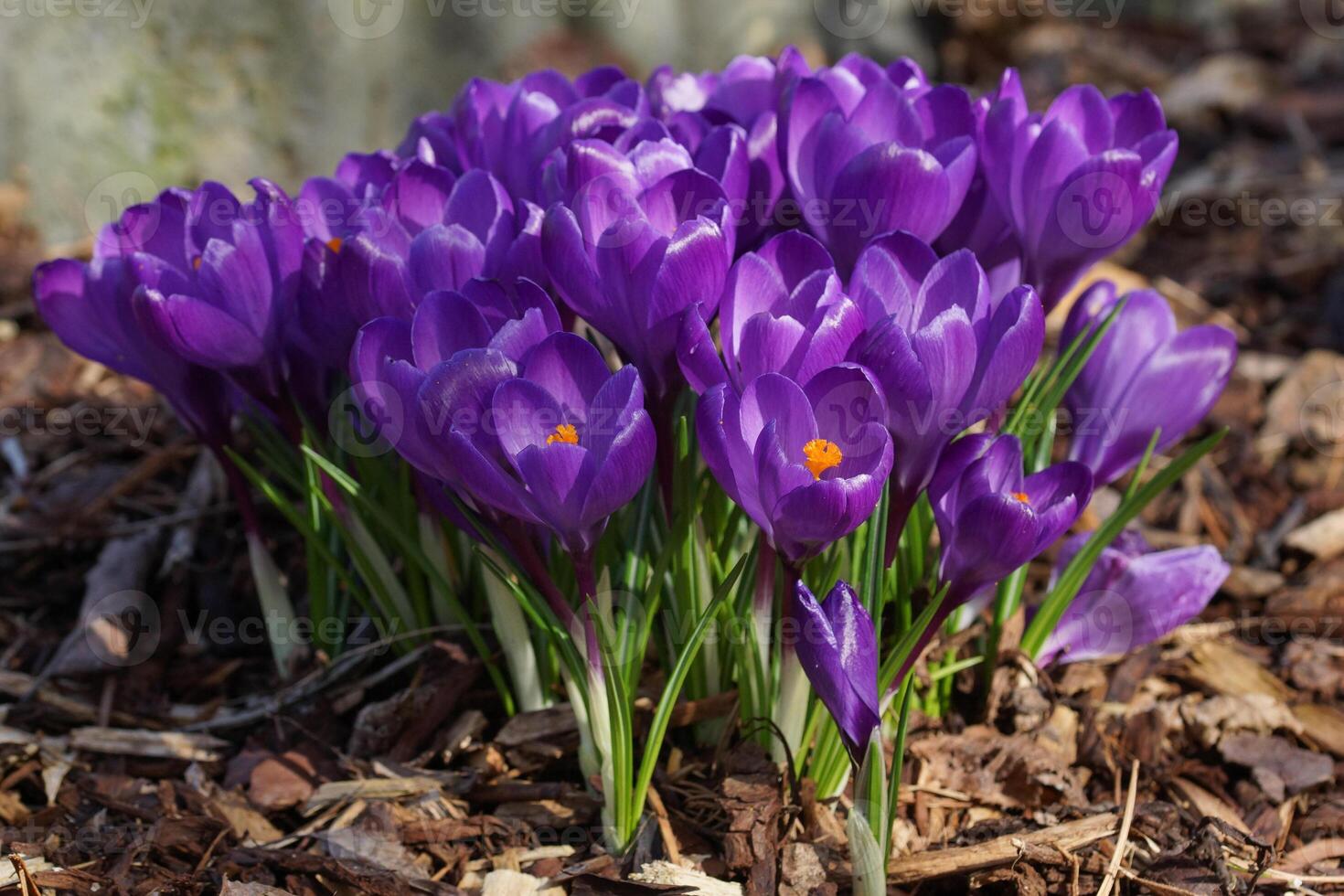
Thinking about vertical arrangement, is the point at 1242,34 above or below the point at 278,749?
above

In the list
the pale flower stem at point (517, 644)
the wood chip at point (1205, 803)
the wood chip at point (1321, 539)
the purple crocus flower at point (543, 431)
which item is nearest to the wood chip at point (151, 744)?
the pale flower stem at point (517, 644)

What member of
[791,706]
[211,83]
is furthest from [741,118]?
[211,83]

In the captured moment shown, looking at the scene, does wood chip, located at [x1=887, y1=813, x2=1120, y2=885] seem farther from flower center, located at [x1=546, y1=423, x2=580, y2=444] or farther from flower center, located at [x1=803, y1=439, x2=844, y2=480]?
flower center, located at [x1=546, y1=423, x2=580, y2=444]

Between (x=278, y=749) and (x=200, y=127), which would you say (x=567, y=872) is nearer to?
(x=278, y=749)

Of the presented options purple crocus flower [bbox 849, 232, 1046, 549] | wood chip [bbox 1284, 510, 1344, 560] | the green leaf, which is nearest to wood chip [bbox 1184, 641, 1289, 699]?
wood chip [bbox 1284, 510, 1344, 560]

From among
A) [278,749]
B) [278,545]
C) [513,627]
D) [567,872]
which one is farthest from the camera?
[278,545]

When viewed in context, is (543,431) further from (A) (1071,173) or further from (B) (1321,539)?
(B) (1321,539)

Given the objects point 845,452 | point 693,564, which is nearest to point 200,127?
point 693,564
